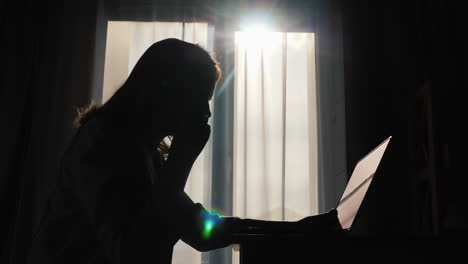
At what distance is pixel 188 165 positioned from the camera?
3.01 ft

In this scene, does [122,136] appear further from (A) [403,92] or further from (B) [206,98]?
(A) [403,92]

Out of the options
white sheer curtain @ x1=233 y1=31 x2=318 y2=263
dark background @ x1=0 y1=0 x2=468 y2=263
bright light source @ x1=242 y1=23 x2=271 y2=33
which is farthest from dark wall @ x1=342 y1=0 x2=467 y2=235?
bright light source @ x1=242 y1=23 x2=271 y2=33

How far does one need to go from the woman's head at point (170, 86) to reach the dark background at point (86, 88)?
1.24 meters

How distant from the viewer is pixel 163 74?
107 centimetres

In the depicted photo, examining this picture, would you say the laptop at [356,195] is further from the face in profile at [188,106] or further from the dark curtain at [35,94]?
the dark curtain at [35,94]

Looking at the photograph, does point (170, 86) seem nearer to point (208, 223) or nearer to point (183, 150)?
point (183, 150)

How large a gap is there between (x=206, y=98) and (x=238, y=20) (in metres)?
1.54

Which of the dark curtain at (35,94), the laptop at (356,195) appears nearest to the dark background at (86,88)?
the dark curtain at (35,94)

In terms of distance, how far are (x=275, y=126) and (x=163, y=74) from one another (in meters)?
1.34

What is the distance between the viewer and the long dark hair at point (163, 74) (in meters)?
1.05

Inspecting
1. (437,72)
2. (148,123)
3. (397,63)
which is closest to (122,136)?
(148,123)

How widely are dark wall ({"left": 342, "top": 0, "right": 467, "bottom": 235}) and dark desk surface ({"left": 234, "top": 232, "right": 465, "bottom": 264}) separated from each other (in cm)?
74

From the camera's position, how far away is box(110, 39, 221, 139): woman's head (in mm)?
1039

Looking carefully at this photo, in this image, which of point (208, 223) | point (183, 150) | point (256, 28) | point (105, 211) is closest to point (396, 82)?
point (256, 28)
